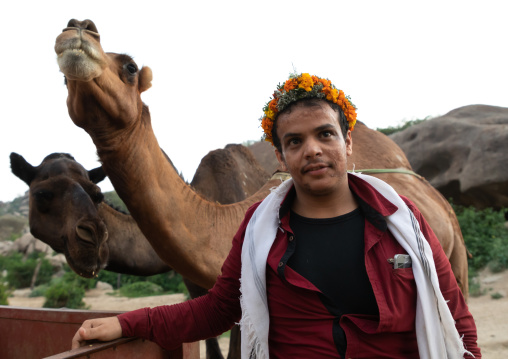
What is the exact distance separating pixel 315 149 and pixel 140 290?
14007 mm

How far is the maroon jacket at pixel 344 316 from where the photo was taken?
1.68m

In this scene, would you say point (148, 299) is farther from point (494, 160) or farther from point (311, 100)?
point (311, 100)

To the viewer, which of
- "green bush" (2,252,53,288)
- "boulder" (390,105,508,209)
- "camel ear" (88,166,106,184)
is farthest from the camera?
"green bush" (2,252,53,288)

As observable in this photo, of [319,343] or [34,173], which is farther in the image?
[34,173]

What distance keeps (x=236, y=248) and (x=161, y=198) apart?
111 centimetres

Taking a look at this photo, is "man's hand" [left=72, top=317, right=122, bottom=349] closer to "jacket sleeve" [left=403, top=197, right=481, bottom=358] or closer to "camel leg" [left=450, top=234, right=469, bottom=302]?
"jacket sleeve" [left=403, top=197, right=481, bottom=358]

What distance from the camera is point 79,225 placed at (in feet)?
12.4

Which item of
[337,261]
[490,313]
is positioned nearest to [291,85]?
[337,261]

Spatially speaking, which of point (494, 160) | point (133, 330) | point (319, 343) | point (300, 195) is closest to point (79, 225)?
point (133, 330)

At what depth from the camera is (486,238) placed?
10.4m

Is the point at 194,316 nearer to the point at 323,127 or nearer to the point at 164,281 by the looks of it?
the point at 323,127

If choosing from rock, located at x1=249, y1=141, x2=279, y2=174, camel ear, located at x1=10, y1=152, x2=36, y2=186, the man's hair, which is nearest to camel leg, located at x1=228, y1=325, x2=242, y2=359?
camel ear, located at x1=10, y1=152, x2=36, y2=186

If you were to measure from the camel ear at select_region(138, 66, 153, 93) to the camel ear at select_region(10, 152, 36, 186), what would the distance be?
206 cm

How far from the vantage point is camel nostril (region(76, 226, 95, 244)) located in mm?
3742
